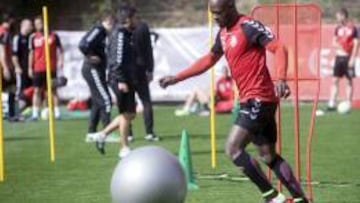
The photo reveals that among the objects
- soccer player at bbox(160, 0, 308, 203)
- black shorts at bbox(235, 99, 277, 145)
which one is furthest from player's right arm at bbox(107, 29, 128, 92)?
black shorts at bbox(235, 99, 277, 145)

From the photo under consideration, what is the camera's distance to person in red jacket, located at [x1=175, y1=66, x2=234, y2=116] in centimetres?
2364

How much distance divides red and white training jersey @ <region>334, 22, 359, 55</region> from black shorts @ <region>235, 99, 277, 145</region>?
555 inches

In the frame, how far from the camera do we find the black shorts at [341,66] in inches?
923

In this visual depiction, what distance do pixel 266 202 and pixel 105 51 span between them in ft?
24.7

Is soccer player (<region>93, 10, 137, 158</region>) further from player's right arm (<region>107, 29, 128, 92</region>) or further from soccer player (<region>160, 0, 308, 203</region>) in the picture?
soccer player (<region>160, 0, 308, 203</region>)

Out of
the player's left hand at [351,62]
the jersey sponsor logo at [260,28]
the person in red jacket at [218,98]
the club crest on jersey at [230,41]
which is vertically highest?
the jersey sponsor logo at [260,28]

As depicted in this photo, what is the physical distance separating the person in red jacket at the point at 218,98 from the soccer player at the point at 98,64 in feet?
23.2

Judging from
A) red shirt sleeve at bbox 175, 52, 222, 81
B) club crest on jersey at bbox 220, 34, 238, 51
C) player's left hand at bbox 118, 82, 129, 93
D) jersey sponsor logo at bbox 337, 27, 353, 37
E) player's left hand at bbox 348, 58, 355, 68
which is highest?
club crest on jersey at bbox 220, 34, 238, 51

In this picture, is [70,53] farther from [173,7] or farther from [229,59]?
[229,59]

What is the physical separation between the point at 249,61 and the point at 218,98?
14373 millimetres

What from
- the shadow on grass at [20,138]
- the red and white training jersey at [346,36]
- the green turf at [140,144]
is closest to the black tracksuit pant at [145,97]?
the green turf at [140,144]

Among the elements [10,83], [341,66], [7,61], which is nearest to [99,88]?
[7,61]

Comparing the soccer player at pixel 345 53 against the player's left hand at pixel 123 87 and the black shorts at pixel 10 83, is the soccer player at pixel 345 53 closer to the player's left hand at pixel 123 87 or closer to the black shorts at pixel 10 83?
the black shorts at pixel 10 83

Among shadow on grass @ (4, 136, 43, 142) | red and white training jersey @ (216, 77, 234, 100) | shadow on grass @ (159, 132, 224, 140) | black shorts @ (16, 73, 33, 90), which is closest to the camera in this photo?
shadow on grass @ (159, 132, 224, 140)
